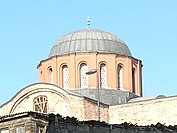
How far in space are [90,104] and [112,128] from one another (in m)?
11.2

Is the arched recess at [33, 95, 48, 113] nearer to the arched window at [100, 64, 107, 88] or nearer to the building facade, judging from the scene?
the building facade

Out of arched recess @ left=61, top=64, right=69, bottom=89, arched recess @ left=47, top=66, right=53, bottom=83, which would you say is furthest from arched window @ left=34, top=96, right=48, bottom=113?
arched recess @ left=47, top=66, right=53, bottom=83

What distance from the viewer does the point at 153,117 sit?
4225cm

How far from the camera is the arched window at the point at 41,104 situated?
42188 millimetres

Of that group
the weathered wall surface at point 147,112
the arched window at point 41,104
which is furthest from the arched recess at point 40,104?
the weathered wall surface at point 147,112

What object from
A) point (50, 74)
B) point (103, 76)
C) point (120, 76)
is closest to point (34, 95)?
point (50, 74)

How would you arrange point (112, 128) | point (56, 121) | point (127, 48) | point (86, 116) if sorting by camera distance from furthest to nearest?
1. point (127, 48)
2. point (86, 116)
3. point (112, 128)
4. point (56, 121)

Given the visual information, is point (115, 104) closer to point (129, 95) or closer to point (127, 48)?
point (129, 95)

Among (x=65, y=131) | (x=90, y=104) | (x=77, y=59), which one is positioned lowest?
(x=65, y=131)

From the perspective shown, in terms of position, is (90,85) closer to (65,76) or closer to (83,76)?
(83,76)

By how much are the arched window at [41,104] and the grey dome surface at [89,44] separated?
4.46 meters

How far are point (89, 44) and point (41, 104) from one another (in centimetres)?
623

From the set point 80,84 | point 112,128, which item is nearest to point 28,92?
point 80,84

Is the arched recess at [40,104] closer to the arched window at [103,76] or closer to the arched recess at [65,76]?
the arched recess at [65,76]
